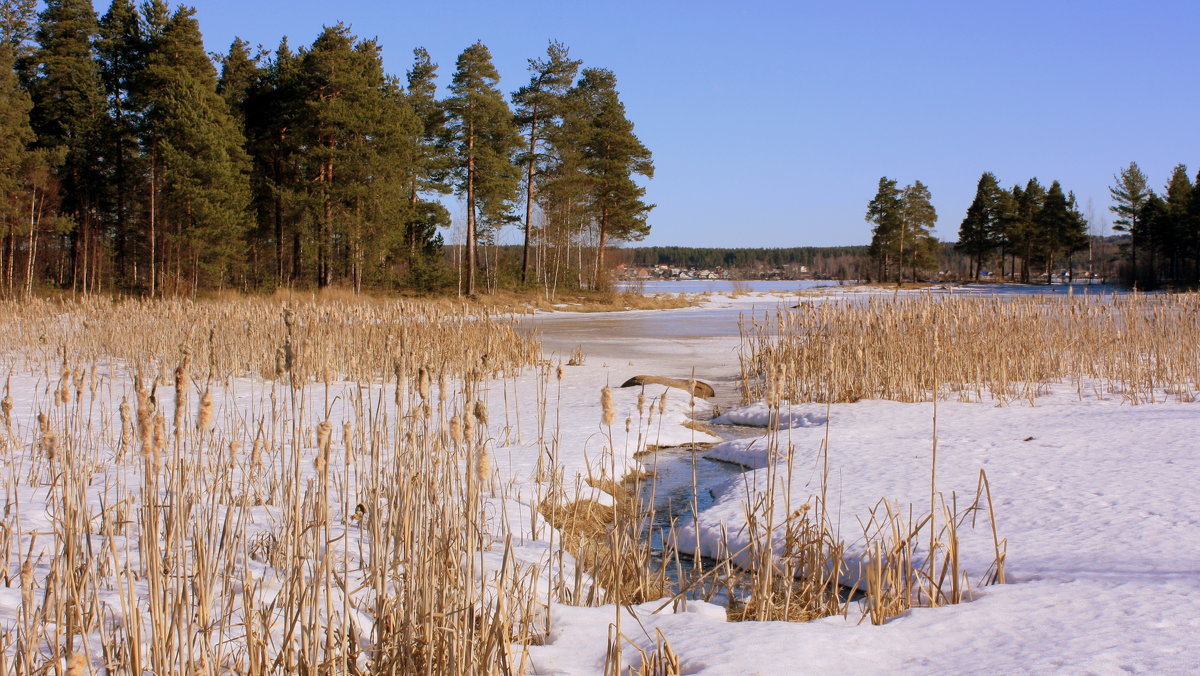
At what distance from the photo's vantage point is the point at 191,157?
25.2m

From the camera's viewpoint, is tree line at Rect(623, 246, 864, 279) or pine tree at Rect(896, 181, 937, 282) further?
tree line at Rect(623, 246, 864, 279)

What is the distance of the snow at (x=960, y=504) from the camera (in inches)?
101

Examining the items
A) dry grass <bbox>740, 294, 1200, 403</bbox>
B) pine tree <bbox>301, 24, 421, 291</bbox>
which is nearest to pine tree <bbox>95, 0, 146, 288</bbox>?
pine tree <bbox>301, 24, 421, 291</bbox>

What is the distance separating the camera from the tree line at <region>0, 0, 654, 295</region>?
1014 inches

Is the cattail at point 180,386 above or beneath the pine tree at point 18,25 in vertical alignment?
beneath

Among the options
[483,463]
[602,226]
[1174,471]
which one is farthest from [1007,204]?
[483,463]

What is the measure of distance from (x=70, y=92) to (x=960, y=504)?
107ft

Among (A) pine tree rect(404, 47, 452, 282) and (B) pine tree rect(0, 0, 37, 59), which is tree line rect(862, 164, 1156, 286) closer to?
(A) pine tree rect(404, 47, 452, 282)

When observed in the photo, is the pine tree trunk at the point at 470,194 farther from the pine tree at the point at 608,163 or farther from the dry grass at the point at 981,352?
the dry grass at the point at 981,352

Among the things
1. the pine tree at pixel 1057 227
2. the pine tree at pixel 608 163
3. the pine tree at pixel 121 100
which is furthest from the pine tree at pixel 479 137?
the pine tree at pixel 1057 227

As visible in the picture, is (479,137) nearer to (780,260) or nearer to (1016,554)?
(1016,554)

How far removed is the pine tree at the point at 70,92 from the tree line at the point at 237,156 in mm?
69

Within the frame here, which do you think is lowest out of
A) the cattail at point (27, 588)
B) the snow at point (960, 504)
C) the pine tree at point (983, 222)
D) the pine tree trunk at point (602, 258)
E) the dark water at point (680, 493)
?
the dark water at point (680, 493)

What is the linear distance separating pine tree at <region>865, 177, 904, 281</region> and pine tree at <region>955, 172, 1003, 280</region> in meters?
6.86
